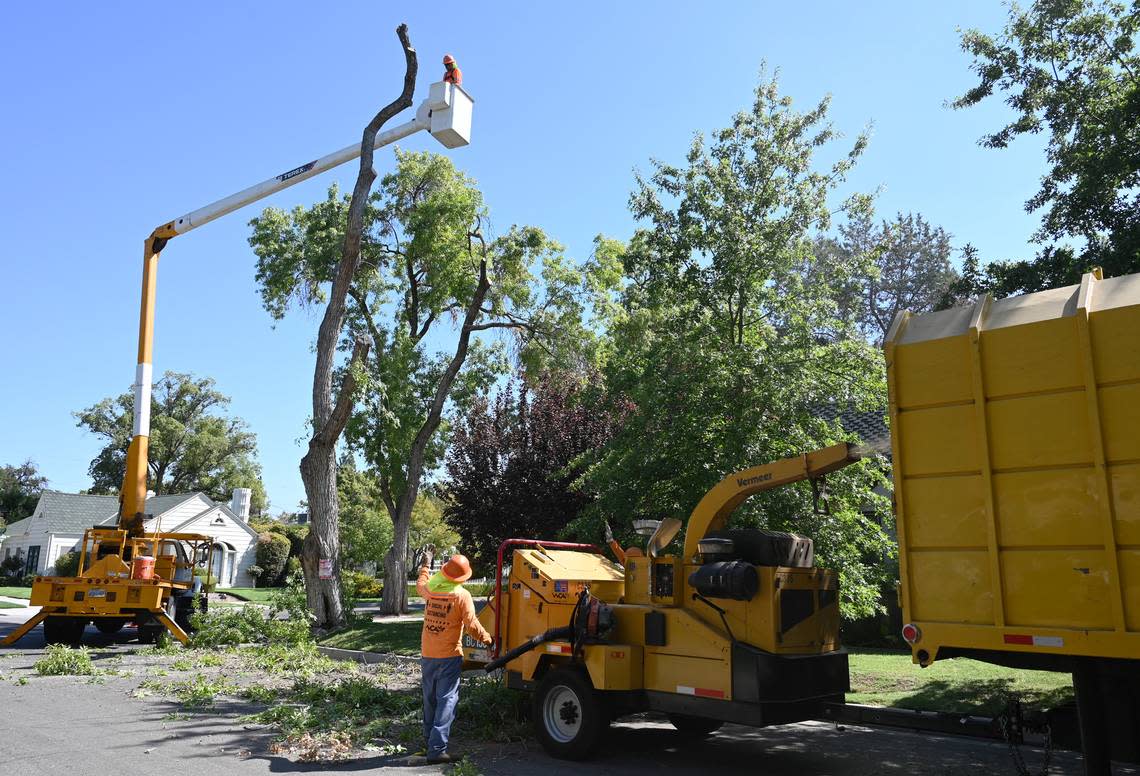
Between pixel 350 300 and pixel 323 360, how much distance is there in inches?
277

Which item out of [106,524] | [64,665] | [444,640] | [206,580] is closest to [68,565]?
[106,524]

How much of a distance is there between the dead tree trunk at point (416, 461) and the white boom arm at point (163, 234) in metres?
6.39

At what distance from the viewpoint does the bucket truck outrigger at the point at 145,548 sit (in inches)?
553

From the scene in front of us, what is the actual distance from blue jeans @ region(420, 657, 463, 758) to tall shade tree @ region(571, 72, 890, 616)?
440 centimetres

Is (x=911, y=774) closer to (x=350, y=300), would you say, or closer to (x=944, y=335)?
(x=944, y=335)

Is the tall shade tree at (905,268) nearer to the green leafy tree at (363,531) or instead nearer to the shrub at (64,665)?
the green leafy tree at (363,531)

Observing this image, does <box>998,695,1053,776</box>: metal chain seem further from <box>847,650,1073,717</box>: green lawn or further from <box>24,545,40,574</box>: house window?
<box>24,545,40,574</box>: house window

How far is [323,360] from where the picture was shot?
17.5 metres

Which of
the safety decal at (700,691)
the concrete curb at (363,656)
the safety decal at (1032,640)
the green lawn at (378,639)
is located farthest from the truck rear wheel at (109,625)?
the safety decal at (1032,640)

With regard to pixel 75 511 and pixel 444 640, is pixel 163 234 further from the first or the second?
pixel 75 511

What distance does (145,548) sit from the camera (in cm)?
1531

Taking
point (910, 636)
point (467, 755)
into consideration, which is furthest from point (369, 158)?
point (910, 636)

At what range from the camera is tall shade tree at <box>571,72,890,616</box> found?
10.8 metres

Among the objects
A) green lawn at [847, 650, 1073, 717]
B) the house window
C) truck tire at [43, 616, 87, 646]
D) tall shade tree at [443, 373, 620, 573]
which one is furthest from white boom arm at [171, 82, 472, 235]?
the house window
